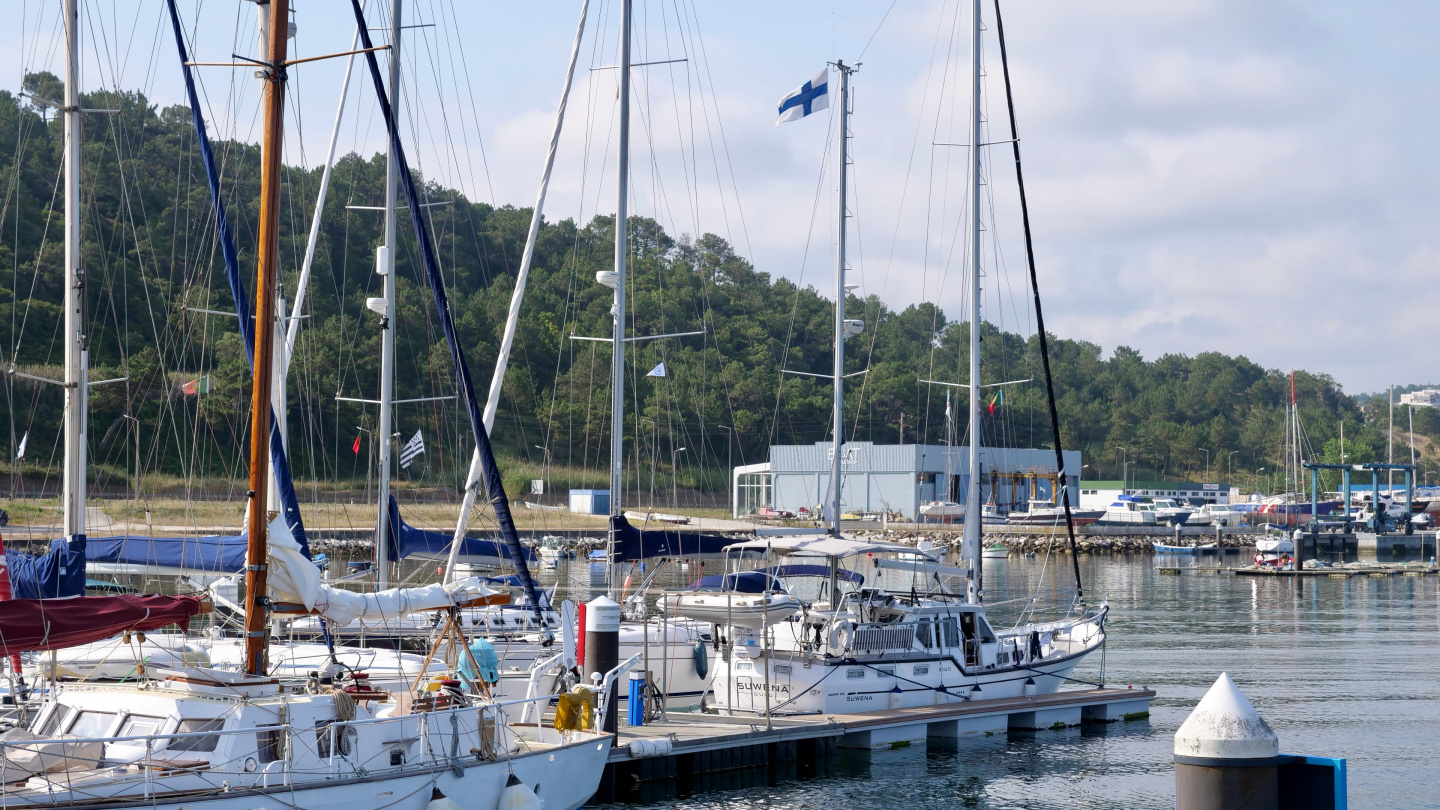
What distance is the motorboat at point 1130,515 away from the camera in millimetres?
114312

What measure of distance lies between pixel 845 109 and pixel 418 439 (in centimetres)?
1620

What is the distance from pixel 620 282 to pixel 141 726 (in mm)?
16704

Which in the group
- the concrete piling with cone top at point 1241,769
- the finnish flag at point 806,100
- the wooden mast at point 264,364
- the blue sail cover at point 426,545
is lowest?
the blue sail cover at point 426,545

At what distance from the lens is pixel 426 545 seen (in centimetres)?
3020

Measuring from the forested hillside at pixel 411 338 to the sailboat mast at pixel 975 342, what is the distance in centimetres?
1069

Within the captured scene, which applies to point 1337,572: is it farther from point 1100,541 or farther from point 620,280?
point 620,280

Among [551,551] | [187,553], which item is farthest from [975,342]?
[551,551]

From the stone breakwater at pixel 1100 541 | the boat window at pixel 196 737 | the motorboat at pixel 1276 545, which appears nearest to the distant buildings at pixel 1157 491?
the stone breakwater at pixel 1100 541

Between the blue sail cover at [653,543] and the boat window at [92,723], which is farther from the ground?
the blue sail cover at [653,543]

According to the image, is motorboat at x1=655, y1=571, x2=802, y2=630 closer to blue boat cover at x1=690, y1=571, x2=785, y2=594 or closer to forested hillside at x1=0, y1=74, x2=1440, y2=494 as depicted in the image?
blue boat cover at x1=690, y1=571, x2=785, y2=594

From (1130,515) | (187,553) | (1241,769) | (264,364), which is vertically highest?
(264,364)

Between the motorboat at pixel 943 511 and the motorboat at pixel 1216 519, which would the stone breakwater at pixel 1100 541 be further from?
the motorboat at pixel 1216 519

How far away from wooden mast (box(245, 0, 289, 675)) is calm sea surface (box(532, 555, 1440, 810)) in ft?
30.8

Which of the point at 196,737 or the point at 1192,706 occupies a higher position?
the point at 196,737
